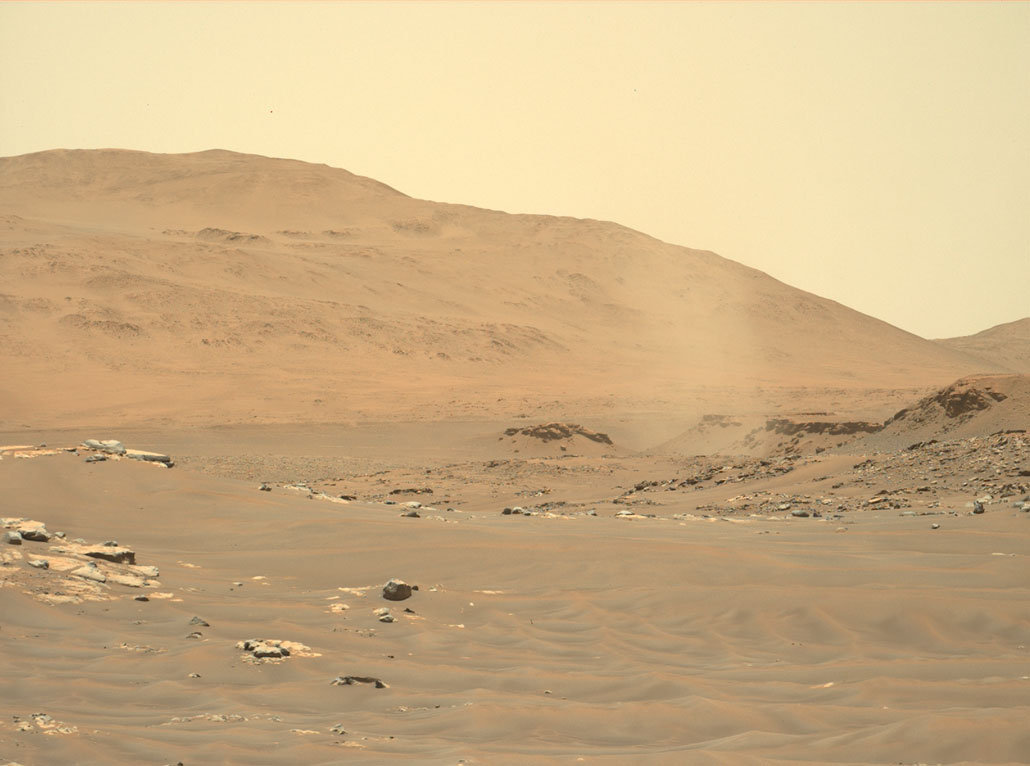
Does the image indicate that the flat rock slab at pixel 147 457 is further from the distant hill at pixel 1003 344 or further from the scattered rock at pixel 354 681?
the distant hill at pixel 1003 344

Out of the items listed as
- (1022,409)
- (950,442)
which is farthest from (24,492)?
(1022,409)

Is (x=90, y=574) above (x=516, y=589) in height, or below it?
above

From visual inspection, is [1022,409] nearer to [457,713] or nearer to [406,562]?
[406,562]

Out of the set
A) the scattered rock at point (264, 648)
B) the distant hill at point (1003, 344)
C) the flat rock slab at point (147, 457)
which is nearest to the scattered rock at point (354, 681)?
the scattered rock at point (264, 648)

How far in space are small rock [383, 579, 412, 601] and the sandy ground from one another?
0.08m

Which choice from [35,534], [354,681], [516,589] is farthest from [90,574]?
[516,589]

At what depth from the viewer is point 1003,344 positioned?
9750 centimetres

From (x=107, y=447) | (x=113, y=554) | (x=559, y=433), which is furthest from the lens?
(x=559, y=433)

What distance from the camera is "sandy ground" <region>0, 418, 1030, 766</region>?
4543 millimetres

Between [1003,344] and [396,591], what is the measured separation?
99999mm

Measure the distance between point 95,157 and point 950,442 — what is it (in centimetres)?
9151

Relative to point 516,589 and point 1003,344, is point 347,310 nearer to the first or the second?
point 516,589

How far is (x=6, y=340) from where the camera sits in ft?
137

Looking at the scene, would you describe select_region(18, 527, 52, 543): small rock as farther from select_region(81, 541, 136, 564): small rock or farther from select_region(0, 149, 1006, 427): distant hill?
select_region(0, 149, 1006, 427): distant hill
